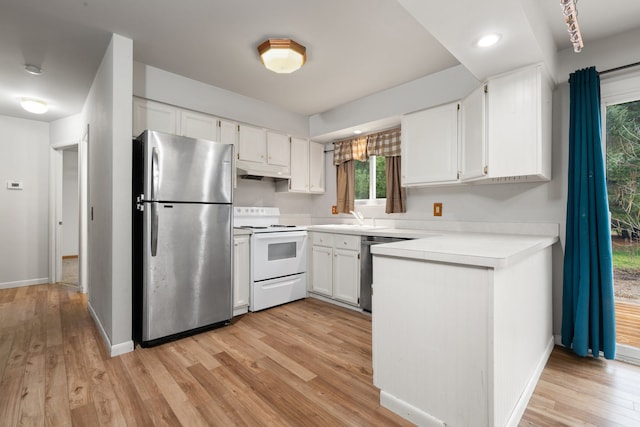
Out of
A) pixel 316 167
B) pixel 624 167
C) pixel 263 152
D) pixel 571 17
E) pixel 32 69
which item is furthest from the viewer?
pixel 316 167

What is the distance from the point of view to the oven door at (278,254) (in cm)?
321

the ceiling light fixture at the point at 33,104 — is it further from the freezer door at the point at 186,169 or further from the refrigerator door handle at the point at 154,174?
the refrigerator door handle at the point at 154,174

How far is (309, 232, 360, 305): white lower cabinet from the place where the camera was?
3.21 metres

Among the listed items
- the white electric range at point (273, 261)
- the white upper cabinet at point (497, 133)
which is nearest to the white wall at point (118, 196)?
the white electric range at point (273, 261)

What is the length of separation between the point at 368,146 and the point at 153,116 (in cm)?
238

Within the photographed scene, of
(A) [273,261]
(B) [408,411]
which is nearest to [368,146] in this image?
(A) [273,261]

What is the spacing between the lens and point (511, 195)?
8.71 feet

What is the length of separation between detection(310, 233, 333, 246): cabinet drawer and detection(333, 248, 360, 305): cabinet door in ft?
0.43

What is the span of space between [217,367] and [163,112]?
2.35 metres

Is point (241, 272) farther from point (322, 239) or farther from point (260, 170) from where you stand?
point (260, 170)

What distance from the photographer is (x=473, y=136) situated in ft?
8.14

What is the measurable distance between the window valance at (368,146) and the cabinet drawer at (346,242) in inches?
43.9

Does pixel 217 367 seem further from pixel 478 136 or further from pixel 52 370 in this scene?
pixel 478 136

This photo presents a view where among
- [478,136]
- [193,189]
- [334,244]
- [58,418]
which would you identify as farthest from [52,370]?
[478,136]
